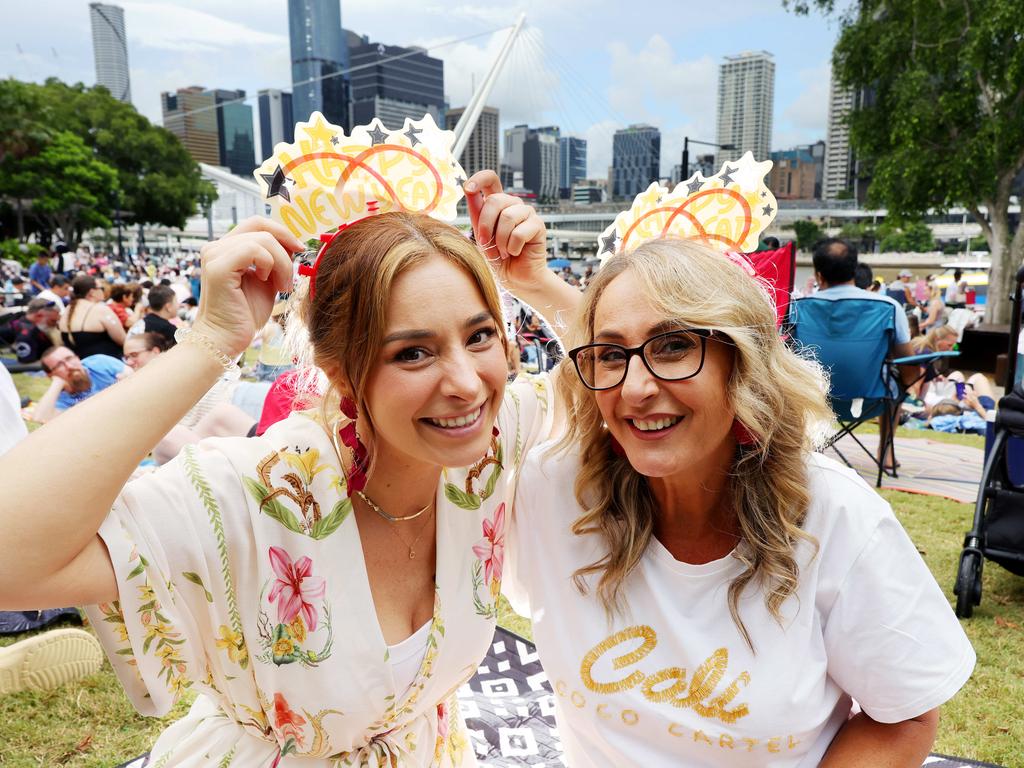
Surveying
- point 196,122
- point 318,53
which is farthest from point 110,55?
point 318,53

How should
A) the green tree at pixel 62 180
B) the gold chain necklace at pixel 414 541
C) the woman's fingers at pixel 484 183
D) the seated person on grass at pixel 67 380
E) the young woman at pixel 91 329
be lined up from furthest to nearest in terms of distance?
1. the green tree at pixel 62 180
2. the young woman at pixel 91 329
3. the seated person on grass at pixel 67 380
4. the woman's fingers at pixel 484 183
5. the gold chain necklace at pixel 414 541

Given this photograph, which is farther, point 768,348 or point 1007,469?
point 1007,469

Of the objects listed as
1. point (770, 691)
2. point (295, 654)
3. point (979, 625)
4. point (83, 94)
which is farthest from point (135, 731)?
point (83, 94)

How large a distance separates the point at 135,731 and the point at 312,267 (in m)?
2.44

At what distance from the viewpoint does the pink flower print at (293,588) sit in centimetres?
155

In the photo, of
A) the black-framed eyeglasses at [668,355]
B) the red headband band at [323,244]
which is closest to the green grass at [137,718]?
the red headband band at [323,244]

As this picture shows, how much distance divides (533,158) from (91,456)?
23551 millimetres

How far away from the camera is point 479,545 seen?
1877mm

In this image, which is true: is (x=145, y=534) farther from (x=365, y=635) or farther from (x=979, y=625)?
(x=979, y=625)

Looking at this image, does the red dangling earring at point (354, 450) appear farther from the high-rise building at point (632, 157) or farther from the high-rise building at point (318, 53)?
the high-rise building at point (318, 53)

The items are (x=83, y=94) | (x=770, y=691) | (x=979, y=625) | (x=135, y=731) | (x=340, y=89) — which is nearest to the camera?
(x=770, y=691)

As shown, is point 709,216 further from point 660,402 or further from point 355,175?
point 355,175

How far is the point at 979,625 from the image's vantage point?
384 centimetres

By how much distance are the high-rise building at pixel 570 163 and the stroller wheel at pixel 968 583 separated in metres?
17.2
